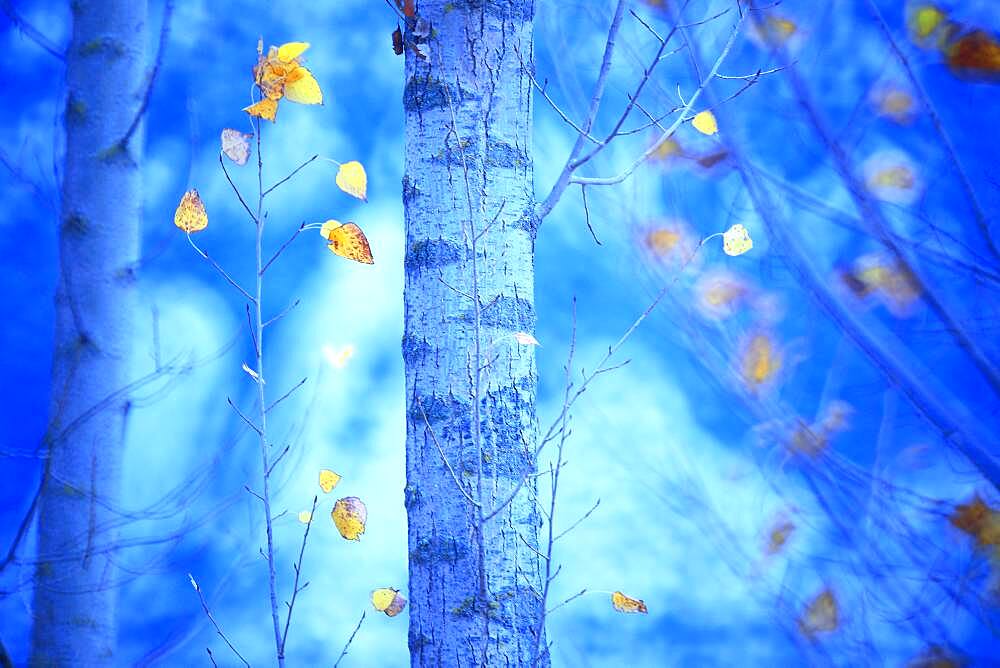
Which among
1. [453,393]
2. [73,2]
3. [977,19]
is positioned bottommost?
[453,393]

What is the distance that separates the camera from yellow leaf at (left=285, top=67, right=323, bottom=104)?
1440 mm

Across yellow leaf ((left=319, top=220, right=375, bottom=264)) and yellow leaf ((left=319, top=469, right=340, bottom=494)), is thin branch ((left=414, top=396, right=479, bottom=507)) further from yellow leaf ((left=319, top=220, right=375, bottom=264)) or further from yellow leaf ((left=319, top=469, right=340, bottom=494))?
yellow leaf ((left=319, top=469, right=340, bottom=494))

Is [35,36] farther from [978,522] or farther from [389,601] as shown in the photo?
Answer: [978,522]

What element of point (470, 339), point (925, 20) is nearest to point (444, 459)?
point (470, 339)

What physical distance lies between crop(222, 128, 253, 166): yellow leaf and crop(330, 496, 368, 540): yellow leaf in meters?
0.60

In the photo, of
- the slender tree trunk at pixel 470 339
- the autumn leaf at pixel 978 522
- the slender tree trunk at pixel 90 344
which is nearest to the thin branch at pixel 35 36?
the slender tree trunk at pixel 90 344

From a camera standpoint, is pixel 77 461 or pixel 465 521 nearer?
pixel 465 521

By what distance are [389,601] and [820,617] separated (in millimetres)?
714

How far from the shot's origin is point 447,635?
1.01m

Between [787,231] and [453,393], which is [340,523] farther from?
[787,231]

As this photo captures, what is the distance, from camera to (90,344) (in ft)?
4.55

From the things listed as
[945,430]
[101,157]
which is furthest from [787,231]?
[101,157]

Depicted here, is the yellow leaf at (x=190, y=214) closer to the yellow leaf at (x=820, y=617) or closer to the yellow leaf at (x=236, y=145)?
the yellow leaf at (x=236, y=145)

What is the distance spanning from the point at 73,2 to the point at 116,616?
104 centimetres
